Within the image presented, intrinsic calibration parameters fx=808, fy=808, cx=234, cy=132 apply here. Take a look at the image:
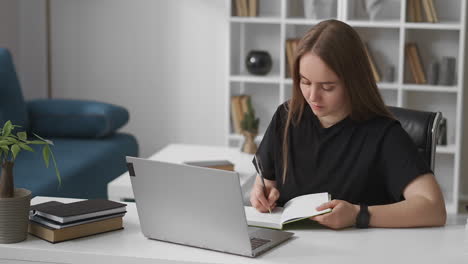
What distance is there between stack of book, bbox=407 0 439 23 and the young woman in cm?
231

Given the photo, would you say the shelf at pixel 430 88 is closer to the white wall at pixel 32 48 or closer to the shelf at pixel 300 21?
the shelf at pixel 300 21

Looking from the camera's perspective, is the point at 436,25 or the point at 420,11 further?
the point at 420,11

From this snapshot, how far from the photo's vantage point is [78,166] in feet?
12.0

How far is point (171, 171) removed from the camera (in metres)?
1.73

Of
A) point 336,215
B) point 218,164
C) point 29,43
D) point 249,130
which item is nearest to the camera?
point 336,215

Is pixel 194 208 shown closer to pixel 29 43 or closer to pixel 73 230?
pixel 73 230

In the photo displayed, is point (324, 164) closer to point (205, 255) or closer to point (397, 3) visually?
point (205, 255)

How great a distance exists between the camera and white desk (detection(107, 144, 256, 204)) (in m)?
3.08

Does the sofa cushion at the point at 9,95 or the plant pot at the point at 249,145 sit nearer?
the plant pot at the point at 249,145

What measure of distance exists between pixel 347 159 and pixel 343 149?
0.09 ft

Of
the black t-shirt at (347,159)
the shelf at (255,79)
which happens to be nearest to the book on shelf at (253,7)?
the shelf at (255,79)

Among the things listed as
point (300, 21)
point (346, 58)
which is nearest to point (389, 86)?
point (300, 21)

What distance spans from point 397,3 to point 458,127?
791 mm

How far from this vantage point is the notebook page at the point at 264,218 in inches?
75.6
